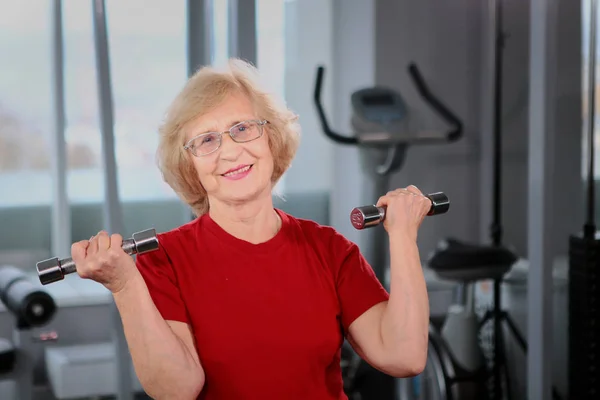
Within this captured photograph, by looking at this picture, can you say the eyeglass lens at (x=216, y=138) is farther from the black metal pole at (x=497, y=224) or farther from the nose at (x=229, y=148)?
the black metal pole at (x=497, y=224)

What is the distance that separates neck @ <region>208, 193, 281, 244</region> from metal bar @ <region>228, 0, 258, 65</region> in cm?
124

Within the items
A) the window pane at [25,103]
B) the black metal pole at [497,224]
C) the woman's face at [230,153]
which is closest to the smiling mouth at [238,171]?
the woman's face at [230,153]

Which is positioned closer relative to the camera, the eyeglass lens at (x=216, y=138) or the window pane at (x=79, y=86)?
the eyeglass lens at (x=216, y=138)

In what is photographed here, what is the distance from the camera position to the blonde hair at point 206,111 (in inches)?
56.8

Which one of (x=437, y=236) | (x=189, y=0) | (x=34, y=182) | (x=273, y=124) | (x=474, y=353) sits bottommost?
(x=474, y=353)

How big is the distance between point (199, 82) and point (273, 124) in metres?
0.17

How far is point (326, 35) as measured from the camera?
436cm

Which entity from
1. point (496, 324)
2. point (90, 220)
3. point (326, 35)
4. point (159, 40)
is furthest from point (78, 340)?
point (326, 35)

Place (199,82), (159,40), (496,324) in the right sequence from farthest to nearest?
(159,40) → (496,324) → (199,82)

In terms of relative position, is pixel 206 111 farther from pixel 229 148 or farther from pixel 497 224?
pixel 497 224

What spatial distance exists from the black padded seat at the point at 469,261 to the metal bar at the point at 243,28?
119cm

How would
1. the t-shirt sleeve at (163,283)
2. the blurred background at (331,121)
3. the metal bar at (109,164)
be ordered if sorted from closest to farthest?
the t-shirt sleeve at (163,283) < the metal bar at (109,164) < the blurred background at (331,121)

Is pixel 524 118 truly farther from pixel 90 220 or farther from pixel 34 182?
pixel 34 182

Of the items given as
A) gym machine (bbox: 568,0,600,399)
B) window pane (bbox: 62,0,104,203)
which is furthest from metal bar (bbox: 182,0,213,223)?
gym machine (bbox: 568,0,600,399)
